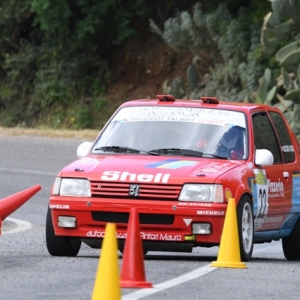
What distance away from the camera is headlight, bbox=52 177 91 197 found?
10531mm

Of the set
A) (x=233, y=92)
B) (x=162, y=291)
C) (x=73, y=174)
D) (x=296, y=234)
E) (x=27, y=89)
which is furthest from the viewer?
(x=27, y=89)

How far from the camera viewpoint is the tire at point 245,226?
10484mm

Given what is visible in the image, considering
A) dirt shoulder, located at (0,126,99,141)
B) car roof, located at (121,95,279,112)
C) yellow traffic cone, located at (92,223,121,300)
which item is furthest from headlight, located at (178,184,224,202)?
dirt shoulder, located at (0,126,99,141)

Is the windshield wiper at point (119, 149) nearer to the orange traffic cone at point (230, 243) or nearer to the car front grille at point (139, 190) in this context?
the car front grille at point (139, 190)

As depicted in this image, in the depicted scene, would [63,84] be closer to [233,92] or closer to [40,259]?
[233,92]

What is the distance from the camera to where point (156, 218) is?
33.9 ft

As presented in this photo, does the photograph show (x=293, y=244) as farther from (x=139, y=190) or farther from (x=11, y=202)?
(x=11, y=202)

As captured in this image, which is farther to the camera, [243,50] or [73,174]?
[243,50]

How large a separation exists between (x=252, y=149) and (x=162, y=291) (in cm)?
349

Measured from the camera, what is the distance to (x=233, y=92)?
3042cm

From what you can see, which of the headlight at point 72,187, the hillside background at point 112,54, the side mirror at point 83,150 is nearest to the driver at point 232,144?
the side mirror at point 83,150

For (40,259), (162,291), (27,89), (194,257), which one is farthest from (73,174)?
(27,89)

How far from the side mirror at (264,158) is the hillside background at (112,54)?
18.7m

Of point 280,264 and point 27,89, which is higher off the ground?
point 280,264
